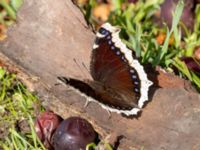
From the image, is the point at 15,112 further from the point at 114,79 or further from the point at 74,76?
the point at 114,79

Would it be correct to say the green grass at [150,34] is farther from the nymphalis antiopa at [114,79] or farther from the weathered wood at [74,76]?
the nymphalis antiopa at [114,79]

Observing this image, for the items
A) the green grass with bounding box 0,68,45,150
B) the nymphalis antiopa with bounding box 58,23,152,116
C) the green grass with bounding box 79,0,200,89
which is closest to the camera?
the nymphalis antiopa with bounding box 58,23,152,116

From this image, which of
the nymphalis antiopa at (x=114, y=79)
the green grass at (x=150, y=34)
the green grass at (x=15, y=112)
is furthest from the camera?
the green grass at (x=150, y=34)

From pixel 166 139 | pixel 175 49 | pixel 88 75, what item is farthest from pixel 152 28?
pixel 166 139

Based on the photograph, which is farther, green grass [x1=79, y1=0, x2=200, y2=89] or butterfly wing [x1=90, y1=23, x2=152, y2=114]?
green grass [x1=79, y1=0, x2=200, y2=89]

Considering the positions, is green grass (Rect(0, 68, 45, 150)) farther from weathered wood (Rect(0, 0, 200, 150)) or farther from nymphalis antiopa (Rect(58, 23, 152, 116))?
nymphalis antiopa (Rect(58, 23, 152, 116))

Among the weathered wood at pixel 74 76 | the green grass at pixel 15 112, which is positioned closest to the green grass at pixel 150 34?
the weathered wood at pixel 74 76

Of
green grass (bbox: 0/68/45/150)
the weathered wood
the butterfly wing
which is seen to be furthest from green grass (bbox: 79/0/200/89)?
green grass (bbox: 0/68/45/150)
